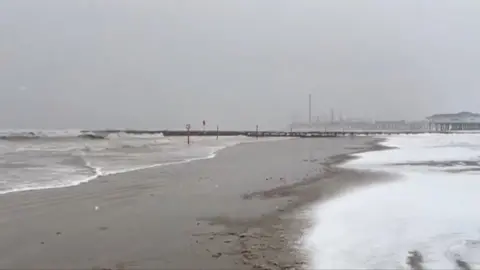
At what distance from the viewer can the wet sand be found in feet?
23.7

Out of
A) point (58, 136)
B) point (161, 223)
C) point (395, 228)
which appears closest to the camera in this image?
point (395, 228)

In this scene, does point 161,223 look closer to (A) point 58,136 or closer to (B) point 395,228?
(B) point 395,228

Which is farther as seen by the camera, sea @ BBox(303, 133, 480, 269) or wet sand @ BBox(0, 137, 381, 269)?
wet sand @ BBox(0, 137, 381, 269)

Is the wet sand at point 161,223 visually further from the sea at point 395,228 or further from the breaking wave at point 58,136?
the breaking wave at point 58,136

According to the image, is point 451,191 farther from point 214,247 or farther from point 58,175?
point 58,175

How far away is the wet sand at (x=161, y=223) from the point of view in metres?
7.24

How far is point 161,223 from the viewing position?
10.0 meters

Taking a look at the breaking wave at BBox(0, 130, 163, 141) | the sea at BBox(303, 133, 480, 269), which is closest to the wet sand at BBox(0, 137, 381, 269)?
the sea at BBox(303, 133, 480, 269)

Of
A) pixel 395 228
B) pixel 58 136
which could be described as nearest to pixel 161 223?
pixel 395 228

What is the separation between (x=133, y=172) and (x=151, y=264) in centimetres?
1385

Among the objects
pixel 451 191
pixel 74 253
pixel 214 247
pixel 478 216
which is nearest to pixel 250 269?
pixel 214 247

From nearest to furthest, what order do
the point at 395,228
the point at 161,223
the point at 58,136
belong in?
the point at 395,228 < the point at 161,223 < the point at 58,136

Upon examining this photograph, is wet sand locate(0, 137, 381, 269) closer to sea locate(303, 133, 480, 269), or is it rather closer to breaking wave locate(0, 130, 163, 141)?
sea locate(303, 133, 480, 269)

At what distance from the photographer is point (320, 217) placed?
34.2ft
